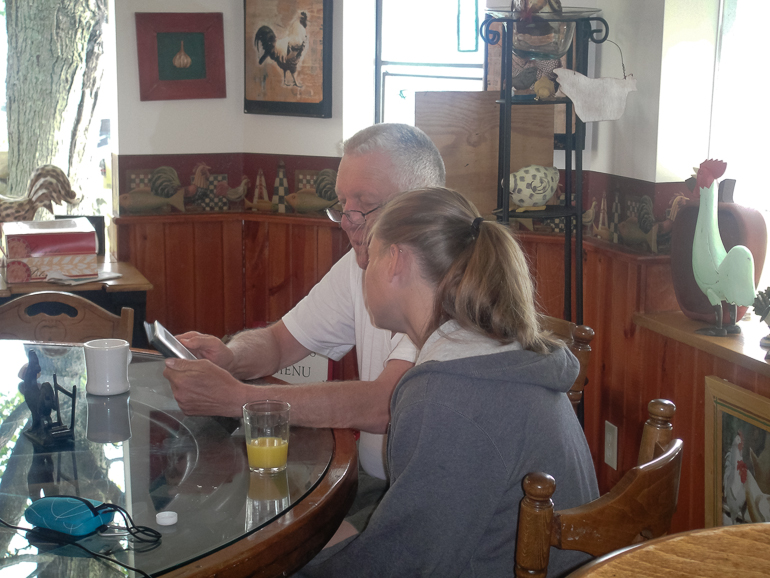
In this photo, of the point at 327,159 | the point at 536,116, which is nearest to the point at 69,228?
the point at 327,159

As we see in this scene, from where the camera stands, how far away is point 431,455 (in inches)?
42.6

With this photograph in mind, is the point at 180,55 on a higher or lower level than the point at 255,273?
higher

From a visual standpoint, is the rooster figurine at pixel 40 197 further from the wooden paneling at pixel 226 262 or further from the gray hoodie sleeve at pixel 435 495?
the gray hoodie sleeve at pixel 435 495

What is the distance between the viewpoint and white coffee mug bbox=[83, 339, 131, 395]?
158 centimetres

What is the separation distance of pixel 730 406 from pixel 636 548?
1.45m

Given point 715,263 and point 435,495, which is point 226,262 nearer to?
point 715,263

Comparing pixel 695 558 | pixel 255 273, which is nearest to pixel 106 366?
pixel 695 558

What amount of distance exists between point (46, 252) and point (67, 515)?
2.19 metres

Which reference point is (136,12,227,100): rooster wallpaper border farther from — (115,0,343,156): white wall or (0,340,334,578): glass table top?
(0,340,334,578): glass table top

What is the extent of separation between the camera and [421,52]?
11.3 ft

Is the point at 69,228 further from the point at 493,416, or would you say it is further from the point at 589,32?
the point at 493,416

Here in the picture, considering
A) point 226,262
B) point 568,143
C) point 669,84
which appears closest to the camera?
point 669,84

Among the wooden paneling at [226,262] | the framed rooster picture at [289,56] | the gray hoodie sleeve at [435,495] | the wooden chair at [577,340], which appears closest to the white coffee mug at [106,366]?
the gray hoodie sleeve at [435,495]

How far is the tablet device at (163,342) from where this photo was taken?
1453 mm
